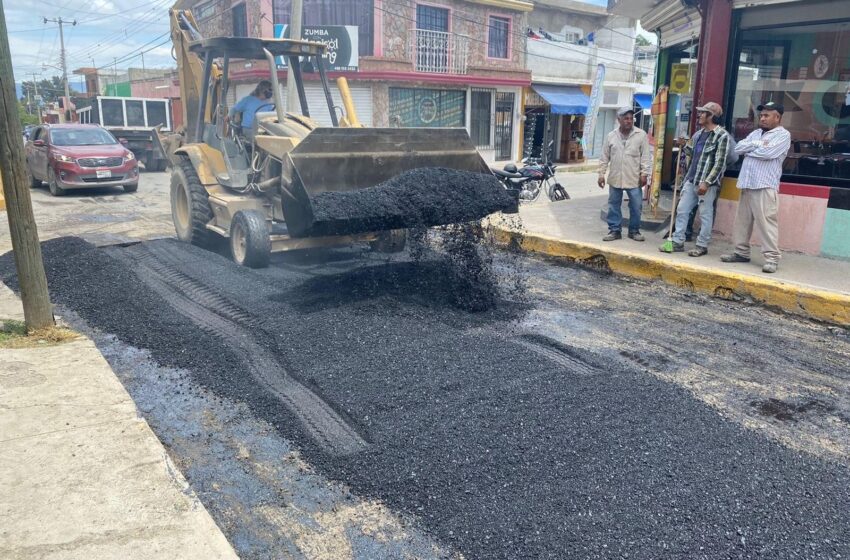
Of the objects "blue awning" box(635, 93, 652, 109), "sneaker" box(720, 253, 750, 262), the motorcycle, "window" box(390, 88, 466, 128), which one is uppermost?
"blue awning" box(635, 93, 652, 109)

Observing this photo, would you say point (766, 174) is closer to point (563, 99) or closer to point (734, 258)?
point (734, 258)

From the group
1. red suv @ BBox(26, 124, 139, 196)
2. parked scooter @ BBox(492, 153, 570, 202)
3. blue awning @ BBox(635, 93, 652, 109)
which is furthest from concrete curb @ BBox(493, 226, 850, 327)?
blue awning @ BBox(635, 93, 652, 109)

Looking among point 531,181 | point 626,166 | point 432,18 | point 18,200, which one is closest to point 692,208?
point 626,166

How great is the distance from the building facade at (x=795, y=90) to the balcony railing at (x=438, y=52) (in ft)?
53.4

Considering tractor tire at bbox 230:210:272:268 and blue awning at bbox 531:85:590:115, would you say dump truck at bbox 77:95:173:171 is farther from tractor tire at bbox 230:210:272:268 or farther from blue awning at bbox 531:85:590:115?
blue awning at bbox 531:85:590:115

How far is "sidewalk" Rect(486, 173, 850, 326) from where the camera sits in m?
6.02

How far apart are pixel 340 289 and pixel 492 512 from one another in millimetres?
3497

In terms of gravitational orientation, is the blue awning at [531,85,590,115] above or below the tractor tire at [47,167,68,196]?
above

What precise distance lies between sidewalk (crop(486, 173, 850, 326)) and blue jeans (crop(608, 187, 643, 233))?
22 cm

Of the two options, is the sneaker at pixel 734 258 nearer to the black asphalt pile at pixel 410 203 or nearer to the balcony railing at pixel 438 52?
the black asphalt pile at pixel 410 203

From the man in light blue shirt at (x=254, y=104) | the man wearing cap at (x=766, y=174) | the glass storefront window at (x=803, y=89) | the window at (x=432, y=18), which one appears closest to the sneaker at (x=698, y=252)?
the man wearing cap at (x=766, y=174)

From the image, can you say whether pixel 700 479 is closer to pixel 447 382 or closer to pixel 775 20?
pixel 447 382

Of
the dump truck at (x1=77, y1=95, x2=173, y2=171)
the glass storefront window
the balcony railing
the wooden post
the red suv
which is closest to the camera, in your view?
the wooden post

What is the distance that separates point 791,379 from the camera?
4547 mm
